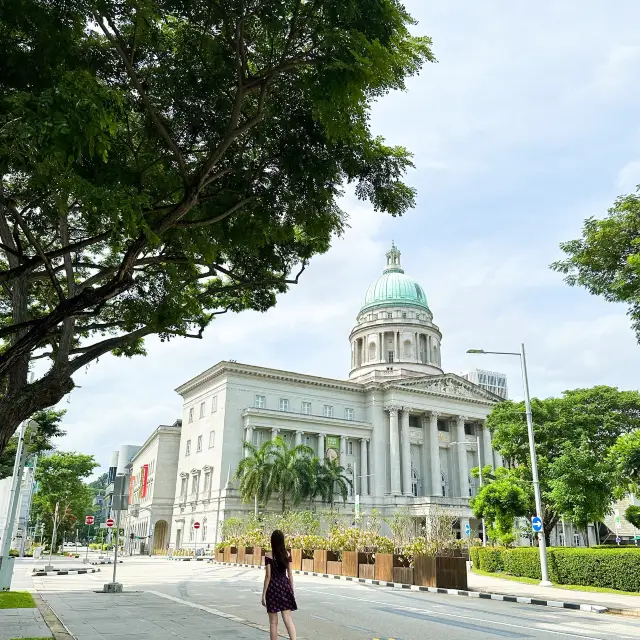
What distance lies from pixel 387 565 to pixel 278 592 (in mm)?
16249

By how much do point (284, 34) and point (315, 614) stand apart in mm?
11517

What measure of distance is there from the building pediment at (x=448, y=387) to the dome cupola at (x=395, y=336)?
16.7 ft

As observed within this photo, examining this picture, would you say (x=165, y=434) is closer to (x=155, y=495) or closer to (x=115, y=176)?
(x=155, y=495)

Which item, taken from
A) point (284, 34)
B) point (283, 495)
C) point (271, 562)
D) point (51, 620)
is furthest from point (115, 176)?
point (283, 495)

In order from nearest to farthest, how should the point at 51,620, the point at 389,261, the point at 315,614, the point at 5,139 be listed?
the point at 5,139
the point at 51,620
the point at 315,614
the point at 389,261

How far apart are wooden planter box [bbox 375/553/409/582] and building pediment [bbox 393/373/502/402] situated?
47.5 m

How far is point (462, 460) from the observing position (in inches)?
2881

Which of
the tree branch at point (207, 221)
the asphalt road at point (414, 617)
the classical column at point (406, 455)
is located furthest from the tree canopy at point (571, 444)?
the classical column at point (406, 455)

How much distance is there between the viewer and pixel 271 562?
8320 millimetres

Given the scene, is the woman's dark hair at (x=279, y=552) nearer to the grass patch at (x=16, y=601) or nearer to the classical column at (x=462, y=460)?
the grass patch at (x=16, y=601)

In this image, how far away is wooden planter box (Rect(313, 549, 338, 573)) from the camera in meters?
28.2

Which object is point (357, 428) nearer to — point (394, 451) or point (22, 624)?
point (394, 451)

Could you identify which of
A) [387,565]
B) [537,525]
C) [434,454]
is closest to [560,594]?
[537,525]

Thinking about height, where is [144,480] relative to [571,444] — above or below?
above
